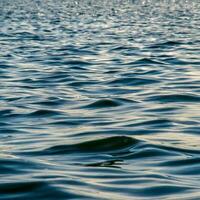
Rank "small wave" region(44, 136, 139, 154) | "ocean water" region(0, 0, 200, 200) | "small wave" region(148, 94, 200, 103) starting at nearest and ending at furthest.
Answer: "ocean water" region(0, 0, 200, 200)
"small wave" region(44, 136, 139, 154)
"small wave" region(148, 94, 200, 103)

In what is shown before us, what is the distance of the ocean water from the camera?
7.35 metres

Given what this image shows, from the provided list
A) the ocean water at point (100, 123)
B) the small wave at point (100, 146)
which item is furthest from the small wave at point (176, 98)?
the small wave at point (100, 146)

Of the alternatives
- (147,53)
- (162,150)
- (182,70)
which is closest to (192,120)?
(162,150)

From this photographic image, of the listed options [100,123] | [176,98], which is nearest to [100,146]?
[100,123]

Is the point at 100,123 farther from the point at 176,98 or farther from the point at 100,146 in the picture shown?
the point at 176,98

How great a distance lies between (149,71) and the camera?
62.2 feet

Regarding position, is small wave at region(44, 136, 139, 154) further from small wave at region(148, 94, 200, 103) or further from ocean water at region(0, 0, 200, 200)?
small wave at region(148, 94, 200, 103)

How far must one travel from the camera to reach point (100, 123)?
37.1 ft

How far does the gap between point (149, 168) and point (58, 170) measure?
1.06 m

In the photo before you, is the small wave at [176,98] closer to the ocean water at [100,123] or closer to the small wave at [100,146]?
the ocean water at [100,123]

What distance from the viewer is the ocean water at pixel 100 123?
289 inches

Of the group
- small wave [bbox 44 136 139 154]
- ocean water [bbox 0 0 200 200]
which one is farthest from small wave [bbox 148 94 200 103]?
small wave [bbox 44 136 139 154]

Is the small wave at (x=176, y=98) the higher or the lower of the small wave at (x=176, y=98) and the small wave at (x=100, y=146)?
the lower

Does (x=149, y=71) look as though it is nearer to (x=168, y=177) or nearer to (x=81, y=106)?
(x=81, y=106)
